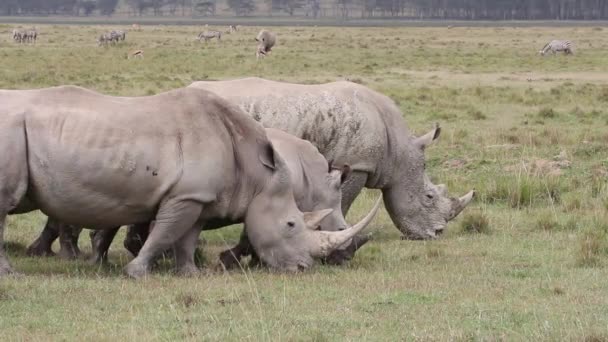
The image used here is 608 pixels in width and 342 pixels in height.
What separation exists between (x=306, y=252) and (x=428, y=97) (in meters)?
17.6

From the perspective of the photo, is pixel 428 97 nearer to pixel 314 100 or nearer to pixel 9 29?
pixel 314 100

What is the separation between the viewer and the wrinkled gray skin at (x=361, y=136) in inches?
450

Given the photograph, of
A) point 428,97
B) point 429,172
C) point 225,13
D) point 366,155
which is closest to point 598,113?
point 428,97

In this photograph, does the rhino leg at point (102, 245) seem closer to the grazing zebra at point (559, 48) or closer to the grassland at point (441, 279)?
the grassland at point (441, 279)

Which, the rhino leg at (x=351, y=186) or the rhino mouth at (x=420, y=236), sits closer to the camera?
the rhino leg at (x=351, y=186)

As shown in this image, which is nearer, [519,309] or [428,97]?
[519,309]

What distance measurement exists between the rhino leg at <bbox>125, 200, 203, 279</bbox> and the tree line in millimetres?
143359

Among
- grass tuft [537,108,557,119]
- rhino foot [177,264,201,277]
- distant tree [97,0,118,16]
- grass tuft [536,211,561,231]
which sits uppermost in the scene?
rhino foot [177,264,201,277]

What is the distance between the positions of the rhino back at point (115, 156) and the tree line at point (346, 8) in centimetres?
14322

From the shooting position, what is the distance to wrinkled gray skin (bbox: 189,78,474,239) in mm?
11438

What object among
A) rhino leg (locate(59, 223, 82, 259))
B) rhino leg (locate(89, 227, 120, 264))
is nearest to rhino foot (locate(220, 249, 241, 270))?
rhino leg (locate(89, 227, 120, 264))

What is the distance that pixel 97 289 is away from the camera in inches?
329

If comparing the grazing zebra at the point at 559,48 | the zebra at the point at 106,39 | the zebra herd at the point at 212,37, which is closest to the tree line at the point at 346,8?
the zebra herd at the point at 212,37

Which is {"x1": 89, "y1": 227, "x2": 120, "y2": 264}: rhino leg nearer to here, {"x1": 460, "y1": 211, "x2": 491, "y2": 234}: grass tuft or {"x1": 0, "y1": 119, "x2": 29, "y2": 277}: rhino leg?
→ {"x1": 0, "y1": 119, "x2": 29, "y2": 277}: rhino leg
